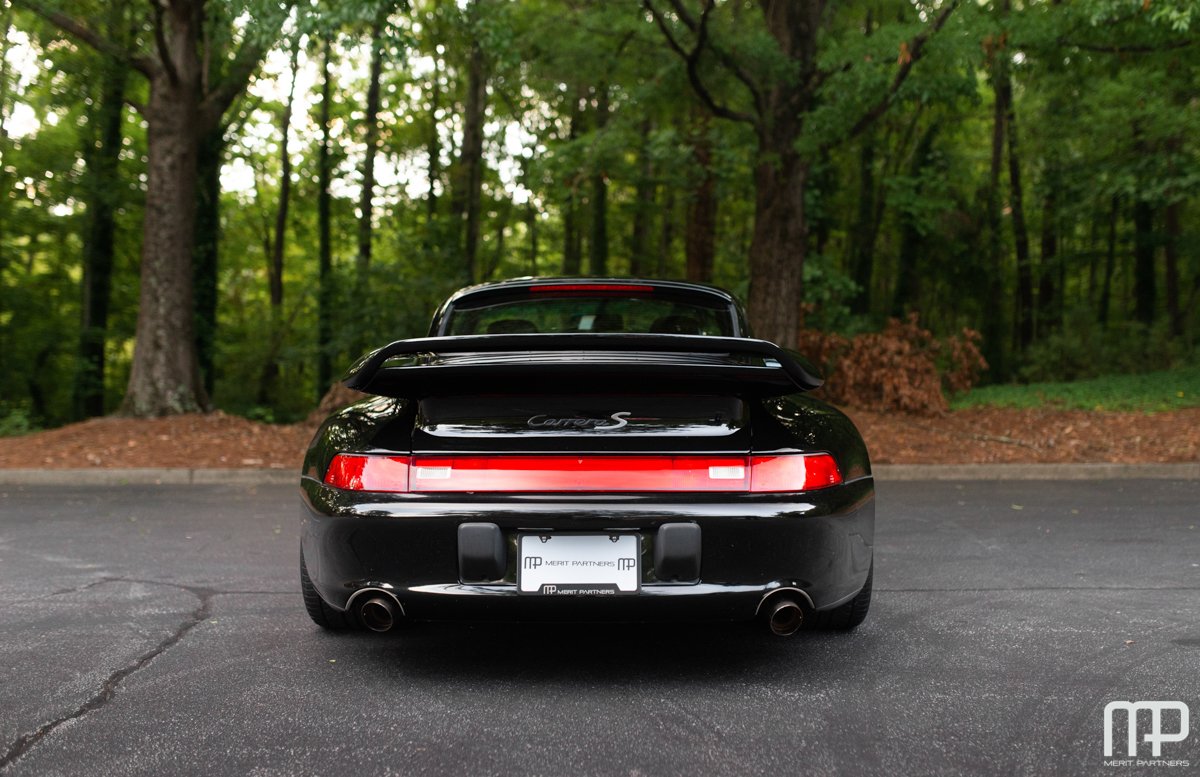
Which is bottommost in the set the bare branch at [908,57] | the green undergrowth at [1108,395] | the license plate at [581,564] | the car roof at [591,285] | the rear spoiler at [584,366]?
the license plate at [581,564]

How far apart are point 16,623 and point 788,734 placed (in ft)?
10.6

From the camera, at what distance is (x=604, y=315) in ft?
14.8

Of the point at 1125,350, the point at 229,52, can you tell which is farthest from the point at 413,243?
the point at 1125,350

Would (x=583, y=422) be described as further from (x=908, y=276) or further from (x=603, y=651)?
(x=908, y=276)

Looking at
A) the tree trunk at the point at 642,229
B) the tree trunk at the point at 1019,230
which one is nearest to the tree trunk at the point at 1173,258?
the tree trunk at the point at 1019,230

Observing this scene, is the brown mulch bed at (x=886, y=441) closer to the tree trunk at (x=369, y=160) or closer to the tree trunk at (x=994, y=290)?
the tree trunk at (x=994, y=290)

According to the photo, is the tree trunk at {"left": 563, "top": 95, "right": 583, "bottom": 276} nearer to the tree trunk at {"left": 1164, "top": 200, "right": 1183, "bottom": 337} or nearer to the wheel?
the tree trunk at {"left": 1164, "top": 200, "right": 1183, "bottom": 337}

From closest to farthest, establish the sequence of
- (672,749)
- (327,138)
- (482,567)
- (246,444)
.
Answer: (672,749), (482,567), (246,444), (327,138)

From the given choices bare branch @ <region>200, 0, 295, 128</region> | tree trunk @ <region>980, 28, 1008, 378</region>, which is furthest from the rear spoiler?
tree trunk @ <region>980, 28, 1008, 378</region>

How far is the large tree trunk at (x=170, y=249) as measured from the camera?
1199 centimetres

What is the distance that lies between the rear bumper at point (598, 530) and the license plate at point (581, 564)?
30mm

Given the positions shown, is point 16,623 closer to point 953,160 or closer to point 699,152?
point 699,152

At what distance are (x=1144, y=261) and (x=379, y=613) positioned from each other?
24.3 metres

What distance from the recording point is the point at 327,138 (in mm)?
24922
